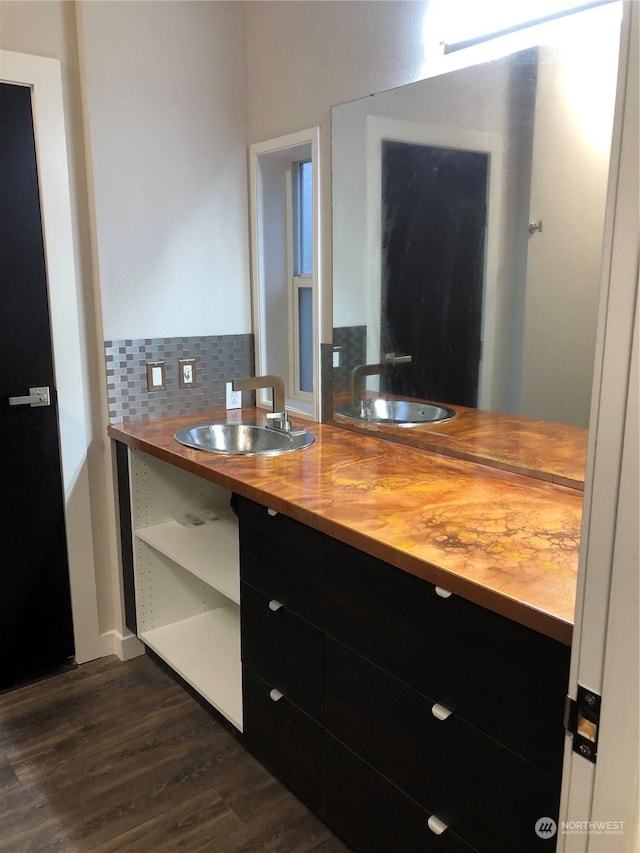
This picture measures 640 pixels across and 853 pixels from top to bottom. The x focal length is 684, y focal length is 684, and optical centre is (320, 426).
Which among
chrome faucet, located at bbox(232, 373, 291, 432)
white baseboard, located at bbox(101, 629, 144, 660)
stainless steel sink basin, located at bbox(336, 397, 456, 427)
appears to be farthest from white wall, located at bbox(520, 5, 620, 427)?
white baseboard, located at bbox(101, 629, 144, 660)

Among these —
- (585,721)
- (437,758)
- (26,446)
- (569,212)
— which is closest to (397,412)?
(569,212)

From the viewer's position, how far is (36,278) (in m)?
2.20

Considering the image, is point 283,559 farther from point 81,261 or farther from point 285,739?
point 81,261

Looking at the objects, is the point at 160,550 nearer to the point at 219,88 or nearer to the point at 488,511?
the point at 488,511

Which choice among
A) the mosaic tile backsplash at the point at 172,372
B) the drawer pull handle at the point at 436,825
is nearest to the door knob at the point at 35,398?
the mosaic tile backsplash at the point at 172,372

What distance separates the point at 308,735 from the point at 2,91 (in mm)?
2033

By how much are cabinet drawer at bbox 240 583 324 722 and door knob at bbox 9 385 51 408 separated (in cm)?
97

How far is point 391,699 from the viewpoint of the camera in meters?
1.41

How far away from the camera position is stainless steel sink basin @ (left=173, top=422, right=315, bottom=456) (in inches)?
87.8

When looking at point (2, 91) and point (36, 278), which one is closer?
point (2, 91)

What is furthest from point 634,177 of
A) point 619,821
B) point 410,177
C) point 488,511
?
point 410,177

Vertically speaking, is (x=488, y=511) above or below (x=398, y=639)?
above

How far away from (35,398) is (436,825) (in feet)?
5.66

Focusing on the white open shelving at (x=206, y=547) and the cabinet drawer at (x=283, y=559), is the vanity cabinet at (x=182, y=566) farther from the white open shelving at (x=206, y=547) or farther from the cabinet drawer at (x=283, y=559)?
the cabinet drawer at (x=283, y=559)
